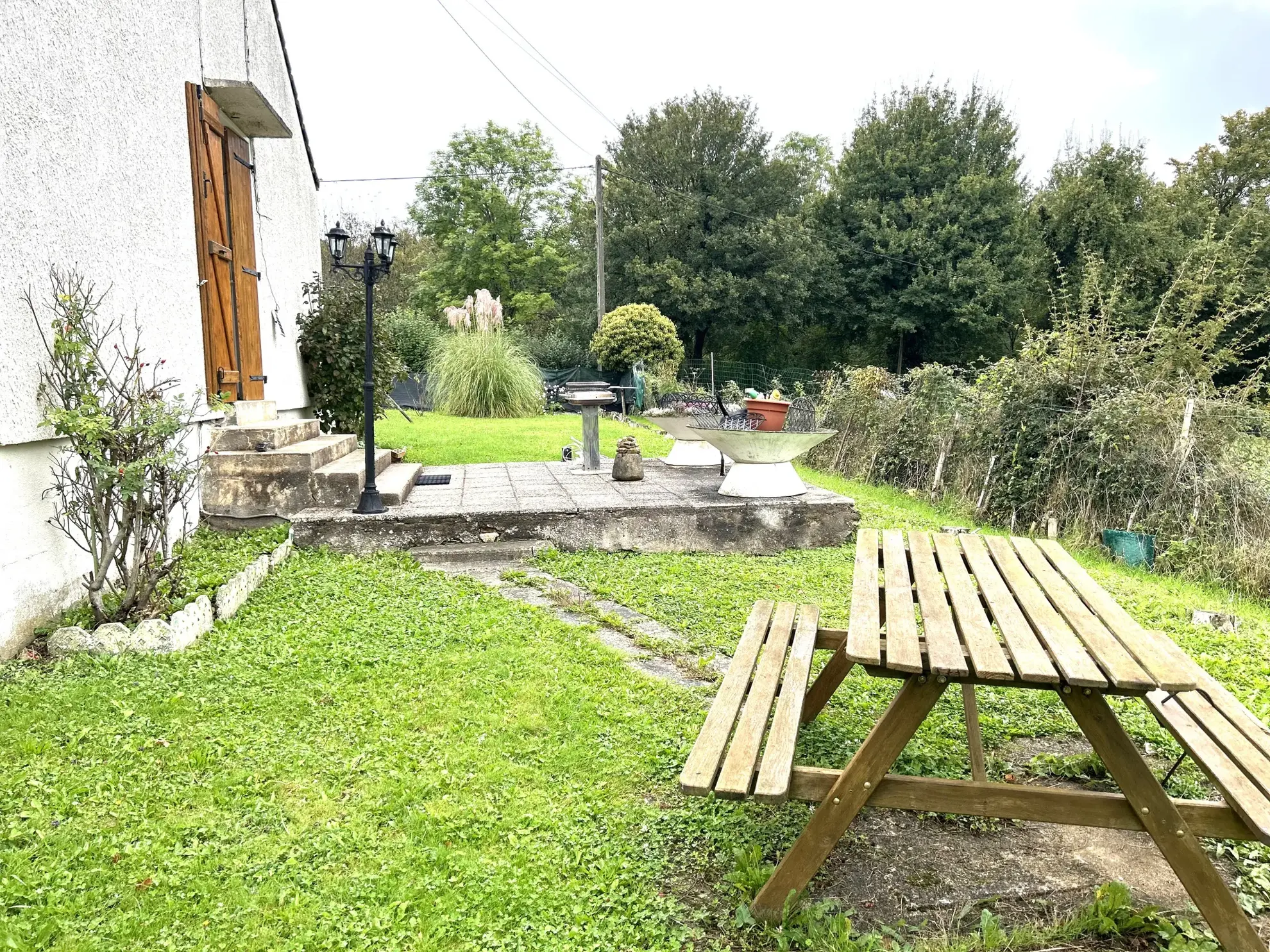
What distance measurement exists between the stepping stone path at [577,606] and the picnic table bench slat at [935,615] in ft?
3.24

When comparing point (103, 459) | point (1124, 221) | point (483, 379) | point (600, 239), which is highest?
point (1124, 221)

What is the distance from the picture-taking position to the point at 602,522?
552 cm

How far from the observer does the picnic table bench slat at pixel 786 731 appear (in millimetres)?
1694

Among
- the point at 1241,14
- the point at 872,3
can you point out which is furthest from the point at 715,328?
the point at 1241,14

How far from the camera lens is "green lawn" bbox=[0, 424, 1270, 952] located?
1.84 metres

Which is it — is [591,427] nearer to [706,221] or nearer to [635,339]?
[635,339]

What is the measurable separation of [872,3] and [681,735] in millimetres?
14822

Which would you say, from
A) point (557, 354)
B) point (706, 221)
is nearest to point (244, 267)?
point (557, 354)

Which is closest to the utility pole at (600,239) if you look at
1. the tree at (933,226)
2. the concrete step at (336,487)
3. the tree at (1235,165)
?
the tree at (933,226)

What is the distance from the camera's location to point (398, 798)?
2330 millimetres

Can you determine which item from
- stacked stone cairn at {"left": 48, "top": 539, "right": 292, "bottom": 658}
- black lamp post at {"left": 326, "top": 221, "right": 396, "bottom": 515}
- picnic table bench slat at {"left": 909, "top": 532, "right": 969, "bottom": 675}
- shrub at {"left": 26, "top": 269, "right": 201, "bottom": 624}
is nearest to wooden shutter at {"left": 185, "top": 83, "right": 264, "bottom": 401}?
black lamp post at {"left": 326, "top": 221, "right": 396, "bottom": 515}

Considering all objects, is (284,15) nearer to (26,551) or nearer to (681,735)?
(26,551)

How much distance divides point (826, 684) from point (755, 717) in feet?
2.69

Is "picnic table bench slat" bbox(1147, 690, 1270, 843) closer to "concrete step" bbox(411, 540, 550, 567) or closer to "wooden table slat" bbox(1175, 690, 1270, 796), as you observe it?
"wooden table slat" bbox(1175, 690, 1270, 796)
